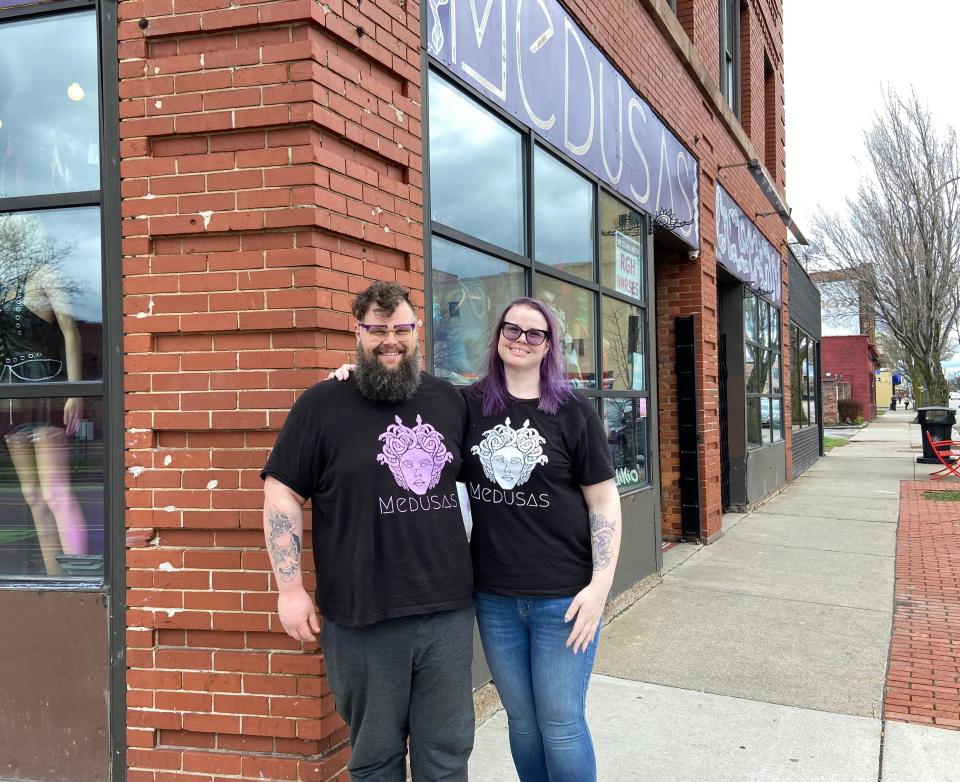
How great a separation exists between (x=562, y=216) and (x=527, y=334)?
3.26 m

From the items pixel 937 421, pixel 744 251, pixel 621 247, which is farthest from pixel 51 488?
pixel 937 421

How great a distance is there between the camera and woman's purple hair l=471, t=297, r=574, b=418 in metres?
2.45

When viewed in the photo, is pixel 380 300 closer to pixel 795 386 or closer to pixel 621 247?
pixel 621 247

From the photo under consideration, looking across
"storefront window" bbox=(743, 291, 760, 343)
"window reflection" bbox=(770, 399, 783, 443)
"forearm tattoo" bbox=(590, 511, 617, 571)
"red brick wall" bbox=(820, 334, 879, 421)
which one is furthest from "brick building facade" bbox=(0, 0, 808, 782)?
"red brick wall" bbox=(820, 334, 879, 421)

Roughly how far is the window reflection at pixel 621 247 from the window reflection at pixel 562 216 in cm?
30

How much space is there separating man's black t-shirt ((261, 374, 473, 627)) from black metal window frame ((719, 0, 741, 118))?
919 centimetres

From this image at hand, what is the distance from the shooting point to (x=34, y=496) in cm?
336

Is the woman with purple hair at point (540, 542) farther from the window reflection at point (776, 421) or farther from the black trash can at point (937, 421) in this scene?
the black trash can at point (937, 421)

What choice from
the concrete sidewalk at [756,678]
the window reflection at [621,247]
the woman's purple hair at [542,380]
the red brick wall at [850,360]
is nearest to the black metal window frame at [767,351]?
the concrete sidewalk at [756,678]

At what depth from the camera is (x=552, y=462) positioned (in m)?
2.38

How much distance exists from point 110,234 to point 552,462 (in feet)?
6.77

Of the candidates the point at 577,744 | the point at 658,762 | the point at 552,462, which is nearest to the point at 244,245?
the point at 552,462

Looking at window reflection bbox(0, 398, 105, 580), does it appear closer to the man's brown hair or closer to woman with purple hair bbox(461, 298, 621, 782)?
the man's brown hair

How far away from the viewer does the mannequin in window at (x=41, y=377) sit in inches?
129
